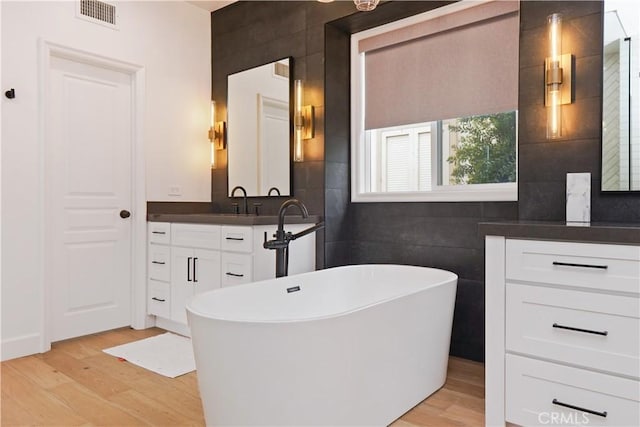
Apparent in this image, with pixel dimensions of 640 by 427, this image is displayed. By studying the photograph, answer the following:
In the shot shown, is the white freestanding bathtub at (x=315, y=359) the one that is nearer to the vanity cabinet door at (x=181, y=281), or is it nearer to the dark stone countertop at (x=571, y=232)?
the dark stone countertop at (x=571, y=232)

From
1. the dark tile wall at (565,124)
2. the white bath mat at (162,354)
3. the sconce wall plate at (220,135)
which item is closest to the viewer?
the dark tile wall at (565,124)

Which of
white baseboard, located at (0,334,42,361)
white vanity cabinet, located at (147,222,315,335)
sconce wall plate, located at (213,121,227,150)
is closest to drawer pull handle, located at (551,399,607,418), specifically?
white vanity cabinet, located at (147,222,315,335)

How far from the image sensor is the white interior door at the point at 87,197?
10.3 feet

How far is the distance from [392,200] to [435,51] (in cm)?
106

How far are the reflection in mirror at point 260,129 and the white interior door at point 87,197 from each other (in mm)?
848

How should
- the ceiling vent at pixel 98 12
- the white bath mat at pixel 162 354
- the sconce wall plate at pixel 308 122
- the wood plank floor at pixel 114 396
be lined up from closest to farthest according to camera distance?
the wood plank floor at pixel 114 396, the white bath mat at pixel 162 354, the ceiling vent at pixel 98 12, the sconce wall plate at pixel 308 122

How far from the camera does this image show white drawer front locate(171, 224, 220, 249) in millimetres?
3059

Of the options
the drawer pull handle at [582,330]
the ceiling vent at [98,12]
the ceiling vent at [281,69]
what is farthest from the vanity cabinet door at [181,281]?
the drawer pull handle at [582,330]

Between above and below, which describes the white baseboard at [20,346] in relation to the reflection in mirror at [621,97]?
below

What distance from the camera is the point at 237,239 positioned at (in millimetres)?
2902

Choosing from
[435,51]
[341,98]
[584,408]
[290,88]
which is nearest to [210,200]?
[290,88]

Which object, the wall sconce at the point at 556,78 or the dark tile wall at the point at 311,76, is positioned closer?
the wall sconce at the point at 556,78

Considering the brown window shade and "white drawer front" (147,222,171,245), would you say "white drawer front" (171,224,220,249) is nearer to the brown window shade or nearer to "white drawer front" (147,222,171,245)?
"white drawer front" (147,222,171,245)

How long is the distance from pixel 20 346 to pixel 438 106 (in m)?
3.15
